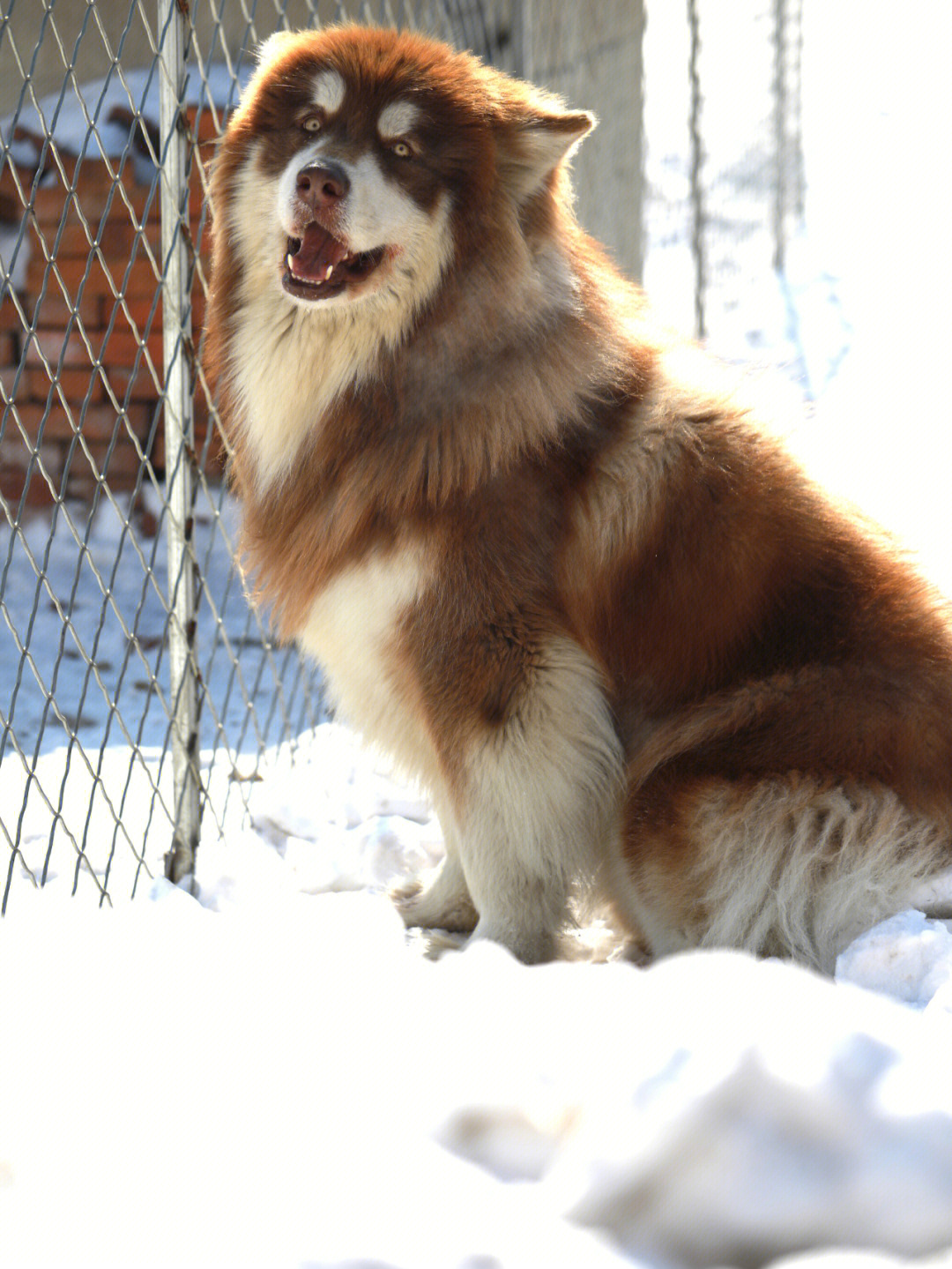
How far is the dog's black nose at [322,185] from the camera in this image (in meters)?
1.97

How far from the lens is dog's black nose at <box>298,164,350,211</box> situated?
6.47 ft

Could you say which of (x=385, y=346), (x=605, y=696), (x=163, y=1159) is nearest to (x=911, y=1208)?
(x=163, y=1159)

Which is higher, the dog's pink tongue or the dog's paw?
the dog's pink tongue

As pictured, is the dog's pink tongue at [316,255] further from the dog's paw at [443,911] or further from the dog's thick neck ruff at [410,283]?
the dog's paw at [443,911]

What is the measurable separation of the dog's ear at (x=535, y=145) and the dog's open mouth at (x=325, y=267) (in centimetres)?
26

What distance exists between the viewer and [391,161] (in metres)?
2.03

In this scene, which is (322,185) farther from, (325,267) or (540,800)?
(540,800)

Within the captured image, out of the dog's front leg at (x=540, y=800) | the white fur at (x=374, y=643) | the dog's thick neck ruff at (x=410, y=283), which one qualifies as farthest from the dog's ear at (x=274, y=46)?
the dog's front leg at (x=540, y=800)

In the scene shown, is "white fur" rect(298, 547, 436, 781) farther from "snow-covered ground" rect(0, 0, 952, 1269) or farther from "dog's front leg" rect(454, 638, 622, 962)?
"snow-covered ground" rect(0, 0, 952, 1269)

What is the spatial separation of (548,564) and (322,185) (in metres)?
0.72

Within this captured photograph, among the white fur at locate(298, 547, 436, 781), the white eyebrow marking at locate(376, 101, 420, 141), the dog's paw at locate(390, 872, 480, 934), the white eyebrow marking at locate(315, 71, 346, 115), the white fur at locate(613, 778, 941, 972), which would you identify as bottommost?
the dog's paw at locate(390, 872, 480, 934)

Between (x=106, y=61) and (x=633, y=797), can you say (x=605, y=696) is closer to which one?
(x=633, y=797)

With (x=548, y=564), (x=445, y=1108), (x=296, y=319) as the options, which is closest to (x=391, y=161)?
(x=296, y=319)

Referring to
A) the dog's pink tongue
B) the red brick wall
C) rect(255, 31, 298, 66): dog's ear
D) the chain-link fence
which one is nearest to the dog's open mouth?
the dog's pink tongue
